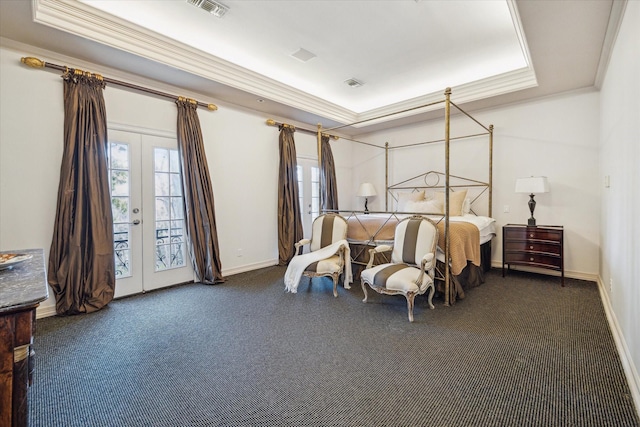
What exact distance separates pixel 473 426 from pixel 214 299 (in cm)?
287

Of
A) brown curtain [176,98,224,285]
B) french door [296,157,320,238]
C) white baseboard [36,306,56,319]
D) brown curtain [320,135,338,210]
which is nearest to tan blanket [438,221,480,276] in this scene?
brown curtain [320,135,338,210]

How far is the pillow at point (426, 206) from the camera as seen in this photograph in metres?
4.56

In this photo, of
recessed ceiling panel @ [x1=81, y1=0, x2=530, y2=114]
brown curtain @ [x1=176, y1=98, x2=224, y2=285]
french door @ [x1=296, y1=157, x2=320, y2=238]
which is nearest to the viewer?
recessed ceiling panel @ [x1=81, y1=0, x2=530, y2=114]

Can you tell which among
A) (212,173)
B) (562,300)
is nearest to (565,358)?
(562,300)

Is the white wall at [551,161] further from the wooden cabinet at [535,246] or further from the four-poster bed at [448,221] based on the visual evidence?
the wooden cabinet at [535,246]

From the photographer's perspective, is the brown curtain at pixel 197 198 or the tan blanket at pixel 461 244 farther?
the brown curtain at pixel 197 198

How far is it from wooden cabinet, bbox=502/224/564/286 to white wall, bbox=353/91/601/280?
0.39 m

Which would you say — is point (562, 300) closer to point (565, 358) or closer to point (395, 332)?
point (565, 358)

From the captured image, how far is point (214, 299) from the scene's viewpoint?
349 cm

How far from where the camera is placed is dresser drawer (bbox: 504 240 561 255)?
3827mm

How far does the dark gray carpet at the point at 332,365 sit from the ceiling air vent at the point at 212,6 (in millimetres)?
3038

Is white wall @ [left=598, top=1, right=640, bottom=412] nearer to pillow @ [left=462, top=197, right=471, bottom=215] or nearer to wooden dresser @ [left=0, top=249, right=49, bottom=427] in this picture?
pillow @ [left=462, top=197, right=471, bottom=215]

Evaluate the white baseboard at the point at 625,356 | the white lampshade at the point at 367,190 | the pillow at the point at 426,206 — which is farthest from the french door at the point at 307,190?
the white baseboard at the point at 625,356

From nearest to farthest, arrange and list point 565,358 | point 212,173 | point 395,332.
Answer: point 565,358
point 395,332
point 212,173
